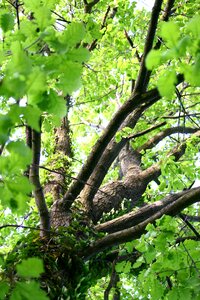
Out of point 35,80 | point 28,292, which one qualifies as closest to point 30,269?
point 28,292

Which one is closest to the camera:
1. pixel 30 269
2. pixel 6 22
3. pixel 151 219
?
pixel 30 269

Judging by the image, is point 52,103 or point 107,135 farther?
point 107,135

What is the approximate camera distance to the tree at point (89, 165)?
1.48 metres

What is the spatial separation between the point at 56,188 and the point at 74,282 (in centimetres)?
185

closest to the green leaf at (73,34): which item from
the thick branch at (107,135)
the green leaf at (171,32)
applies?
the green leaf at (171,32)

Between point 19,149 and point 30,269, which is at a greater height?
point 19,149

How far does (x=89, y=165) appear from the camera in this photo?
3621 millimetres

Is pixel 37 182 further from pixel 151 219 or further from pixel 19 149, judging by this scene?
pixel 19 149

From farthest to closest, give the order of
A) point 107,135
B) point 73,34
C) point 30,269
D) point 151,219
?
1. point 107,135
2. point 151,219
3. point 73,34
4. point 30,269

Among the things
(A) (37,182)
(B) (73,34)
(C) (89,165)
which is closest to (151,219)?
(C) (89,165)

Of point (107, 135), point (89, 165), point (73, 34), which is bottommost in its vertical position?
point (73, 34)

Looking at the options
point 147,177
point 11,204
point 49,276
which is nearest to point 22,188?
point 11,204

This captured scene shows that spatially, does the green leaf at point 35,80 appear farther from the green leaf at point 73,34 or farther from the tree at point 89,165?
the green leaf at point 73,34

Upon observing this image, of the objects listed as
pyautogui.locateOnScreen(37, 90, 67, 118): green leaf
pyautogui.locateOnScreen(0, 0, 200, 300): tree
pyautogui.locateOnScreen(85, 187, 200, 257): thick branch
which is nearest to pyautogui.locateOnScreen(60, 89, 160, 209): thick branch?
pyautogui.locateOnScreen(0, 0, 200, 300): tree
